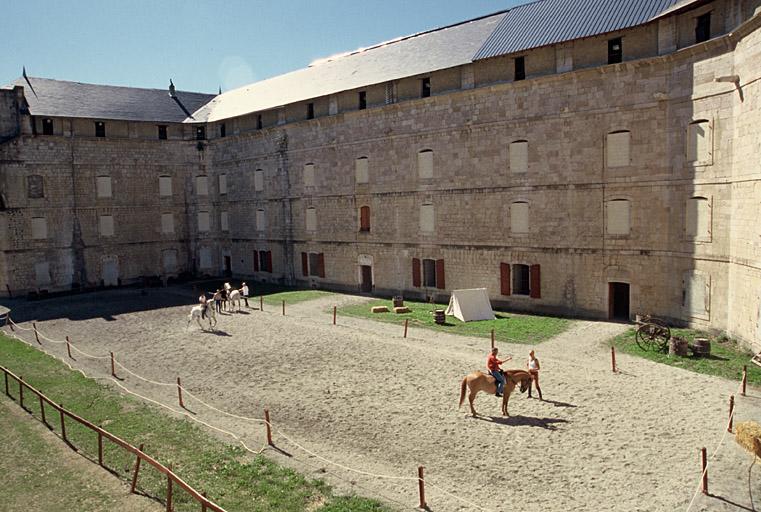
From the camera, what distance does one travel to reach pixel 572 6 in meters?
26.6

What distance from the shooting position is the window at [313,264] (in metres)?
36.7

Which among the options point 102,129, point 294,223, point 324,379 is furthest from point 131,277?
point 324,379

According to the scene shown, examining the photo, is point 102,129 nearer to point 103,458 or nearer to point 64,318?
point 64,318

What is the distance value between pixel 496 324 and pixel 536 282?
11.6 ft

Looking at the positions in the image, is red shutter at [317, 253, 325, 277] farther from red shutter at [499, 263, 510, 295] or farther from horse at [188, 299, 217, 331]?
red shutter at [499, 263, 510, 295]

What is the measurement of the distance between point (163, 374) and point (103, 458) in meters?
6.44

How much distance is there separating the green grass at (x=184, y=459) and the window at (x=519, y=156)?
18.9 metres

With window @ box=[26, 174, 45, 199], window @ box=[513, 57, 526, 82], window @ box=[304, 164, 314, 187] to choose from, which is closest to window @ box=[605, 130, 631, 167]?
window @ box=[513, 57, 526, 82]

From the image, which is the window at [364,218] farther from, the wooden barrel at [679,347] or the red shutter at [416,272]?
the wooden barrel at [679,347]

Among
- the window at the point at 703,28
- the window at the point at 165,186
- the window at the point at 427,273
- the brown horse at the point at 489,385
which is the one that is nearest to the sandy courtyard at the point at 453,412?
the brown horse at the point at 489,385

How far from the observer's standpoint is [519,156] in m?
26.9

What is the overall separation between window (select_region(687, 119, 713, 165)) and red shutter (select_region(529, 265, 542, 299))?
795 centimetres

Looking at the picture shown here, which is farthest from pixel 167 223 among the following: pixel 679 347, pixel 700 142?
pixel 679 347

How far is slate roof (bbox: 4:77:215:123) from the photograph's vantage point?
37.8 m
